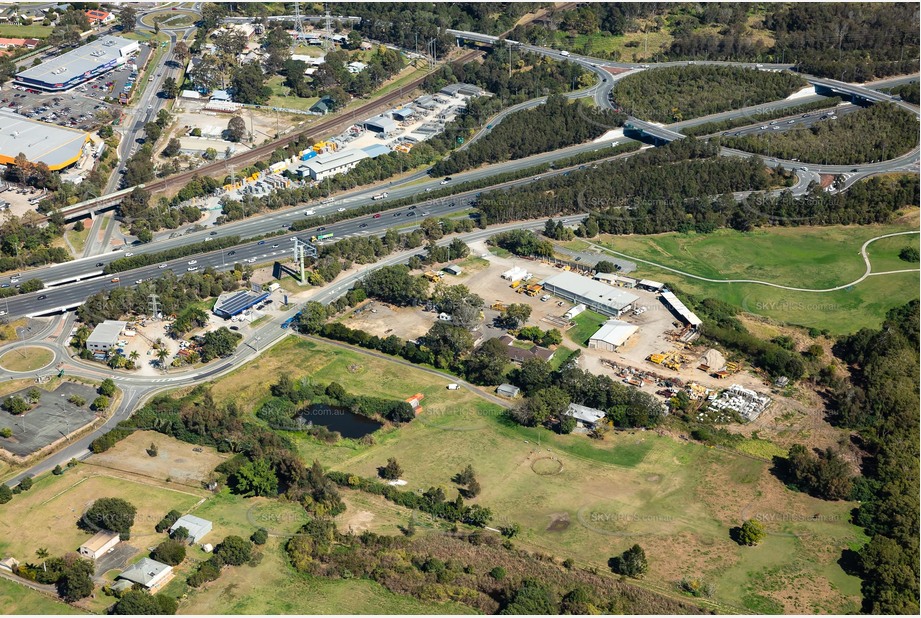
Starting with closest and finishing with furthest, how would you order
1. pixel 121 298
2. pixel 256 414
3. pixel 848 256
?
1. pixel 256 414
2. pixel 121 298
3. pixel 848 256

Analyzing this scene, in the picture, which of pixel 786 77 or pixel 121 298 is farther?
pixel 786 77

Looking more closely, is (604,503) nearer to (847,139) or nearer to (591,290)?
(591,290)

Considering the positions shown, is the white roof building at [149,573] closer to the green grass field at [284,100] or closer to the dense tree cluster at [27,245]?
the dense tree cluster at [27,245]

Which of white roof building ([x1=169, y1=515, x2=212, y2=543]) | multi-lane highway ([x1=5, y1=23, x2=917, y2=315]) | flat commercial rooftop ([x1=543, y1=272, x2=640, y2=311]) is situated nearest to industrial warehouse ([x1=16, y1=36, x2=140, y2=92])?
multi-lane highway ([x1=5, y1=23, x2=917, y2=315])

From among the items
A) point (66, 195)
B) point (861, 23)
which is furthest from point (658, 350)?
point (861, 23)

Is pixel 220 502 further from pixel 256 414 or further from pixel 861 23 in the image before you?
pixel 861 23

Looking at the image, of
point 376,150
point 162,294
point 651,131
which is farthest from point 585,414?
point 651,131

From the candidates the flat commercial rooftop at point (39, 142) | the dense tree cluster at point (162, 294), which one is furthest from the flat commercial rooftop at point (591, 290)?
the flat commercial rooftop at point (39, 142)
